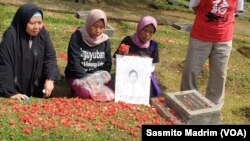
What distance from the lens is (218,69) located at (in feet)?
19.0

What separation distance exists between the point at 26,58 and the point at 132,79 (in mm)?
1453

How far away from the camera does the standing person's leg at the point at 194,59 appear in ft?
18.4

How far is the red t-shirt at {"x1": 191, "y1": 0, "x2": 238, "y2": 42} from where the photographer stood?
5.36 metres

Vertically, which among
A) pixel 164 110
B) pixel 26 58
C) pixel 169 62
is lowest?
pixel 169 62

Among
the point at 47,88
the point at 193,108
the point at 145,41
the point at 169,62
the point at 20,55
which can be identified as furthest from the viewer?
the point at 169,62

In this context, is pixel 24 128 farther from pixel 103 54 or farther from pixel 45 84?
pixel 103 54

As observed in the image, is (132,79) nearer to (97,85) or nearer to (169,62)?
(97,85)

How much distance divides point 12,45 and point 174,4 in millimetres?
12111

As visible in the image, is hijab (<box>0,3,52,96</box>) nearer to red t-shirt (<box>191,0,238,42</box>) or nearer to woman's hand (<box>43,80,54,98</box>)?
woman's hand (<box>43,80,54,98</box>)

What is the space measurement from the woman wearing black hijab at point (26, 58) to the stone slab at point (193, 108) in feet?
5.46

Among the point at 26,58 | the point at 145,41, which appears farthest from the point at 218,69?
the point at 26,58

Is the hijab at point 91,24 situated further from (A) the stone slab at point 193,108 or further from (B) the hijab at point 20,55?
(A) the stone slab at point 193,108

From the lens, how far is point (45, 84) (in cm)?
512

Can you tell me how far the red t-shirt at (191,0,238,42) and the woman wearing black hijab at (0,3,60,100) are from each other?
7.19 feet
